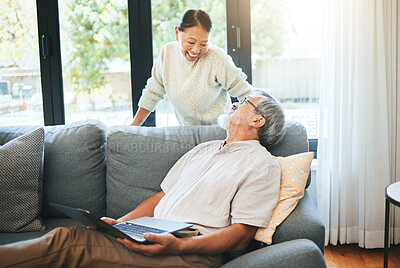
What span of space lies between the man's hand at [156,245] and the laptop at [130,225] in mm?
22

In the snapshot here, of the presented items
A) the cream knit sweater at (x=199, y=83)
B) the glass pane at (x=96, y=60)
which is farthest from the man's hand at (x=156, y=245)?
the glass pane at (x=96, y=60)

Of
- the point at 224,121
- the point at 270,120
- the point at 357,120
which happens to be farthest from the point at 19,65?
the point at 357,120

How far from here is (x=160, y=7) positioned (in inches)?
114

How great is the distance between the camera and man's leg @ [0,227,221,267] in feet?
4.80

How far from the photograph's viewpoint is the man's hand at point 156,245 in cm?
153

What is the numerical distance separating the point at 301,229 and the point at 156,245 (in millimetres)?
568

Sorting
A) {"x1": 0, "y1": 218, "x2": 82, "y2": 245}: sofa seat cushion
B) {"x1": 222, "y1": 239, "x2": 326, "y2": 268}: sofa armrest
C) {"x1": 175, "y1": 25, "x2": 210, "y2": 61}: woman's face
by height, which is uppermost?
{"x1": 175, "y1": 25, "x2": 210, "y2": 61}: woman's face

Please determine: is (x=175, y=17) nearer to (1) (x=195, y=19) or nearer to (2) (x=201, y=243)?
(1) (x=195, y=19)

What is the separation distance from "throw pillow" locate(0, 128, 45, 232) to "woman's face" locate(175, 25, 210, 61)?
0.86 m

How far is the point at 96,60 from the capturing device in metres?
2.99

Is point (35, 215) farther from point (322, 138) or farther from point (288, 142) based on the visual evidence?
point (322, 138)

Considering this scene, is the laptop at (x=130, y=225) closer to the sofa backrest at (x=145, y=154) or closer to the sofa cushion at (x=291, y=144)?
the sofa backrest at (x=145, y=154)

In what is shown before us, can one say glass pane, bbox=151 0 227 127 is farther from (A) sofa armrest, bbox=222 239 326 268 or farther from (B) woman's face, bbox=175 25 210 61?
(A) sofa armrest, bbox=222 239 326 268

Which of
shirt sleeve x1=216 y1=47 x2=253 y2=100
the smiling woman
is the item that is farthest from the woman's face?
shirt sleeve x1=216 y1=47 x2=253 y2=100
